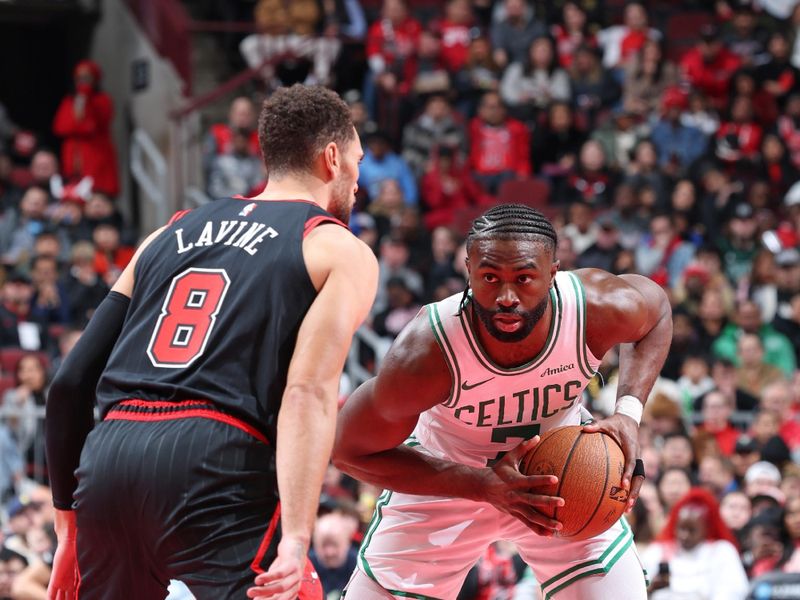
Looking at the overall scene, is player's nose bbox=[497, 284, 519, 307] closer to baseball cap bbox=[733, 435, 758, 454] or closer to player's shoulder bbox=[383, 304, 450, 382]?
player's shoulder bbox=[383, 304, 450, 382]

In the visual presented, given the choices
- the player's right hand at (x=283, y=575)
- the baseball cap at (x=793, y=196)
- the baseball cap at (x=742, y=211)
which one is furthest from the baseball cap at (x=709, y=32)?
the player's right hand at (x=283, y=575)

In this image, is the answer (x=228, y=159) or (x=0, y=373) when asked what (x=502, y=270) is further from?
(x=228, y=159)

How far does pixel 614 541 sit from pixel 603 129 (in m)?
9.43

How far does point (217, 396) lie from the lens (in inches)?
132

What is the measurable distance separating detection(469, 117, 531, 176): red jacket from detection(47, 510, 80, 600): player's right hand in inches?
397

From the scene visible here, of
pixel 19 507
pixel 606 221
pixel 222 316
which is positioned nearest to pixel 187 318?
pixel 222 316

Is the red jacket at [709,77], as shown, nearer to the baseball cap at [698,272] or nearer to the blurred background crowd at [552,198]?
the blurred background crowd at [552,198]

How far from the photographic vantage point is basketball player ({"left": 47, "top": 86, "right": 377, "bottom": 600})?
3262 mm

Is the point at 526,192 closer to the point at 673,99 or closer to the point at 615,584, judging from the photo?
the point at 673,99

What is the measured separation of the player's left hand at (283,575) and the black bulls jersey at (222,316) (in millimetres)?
348

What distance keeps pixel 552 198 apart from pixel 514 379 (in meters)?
9.31

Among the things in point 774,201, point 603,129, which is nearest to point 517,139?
point 603,129

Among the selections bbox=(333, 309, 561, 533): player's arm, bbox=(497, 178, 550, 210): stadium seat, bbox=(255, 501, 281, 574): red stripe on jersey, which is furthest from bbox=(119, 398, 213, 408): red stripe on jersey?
bbox=(497, 178, 550, 210): stadium seat

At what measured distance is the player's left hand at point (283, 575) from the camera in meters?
3.16
